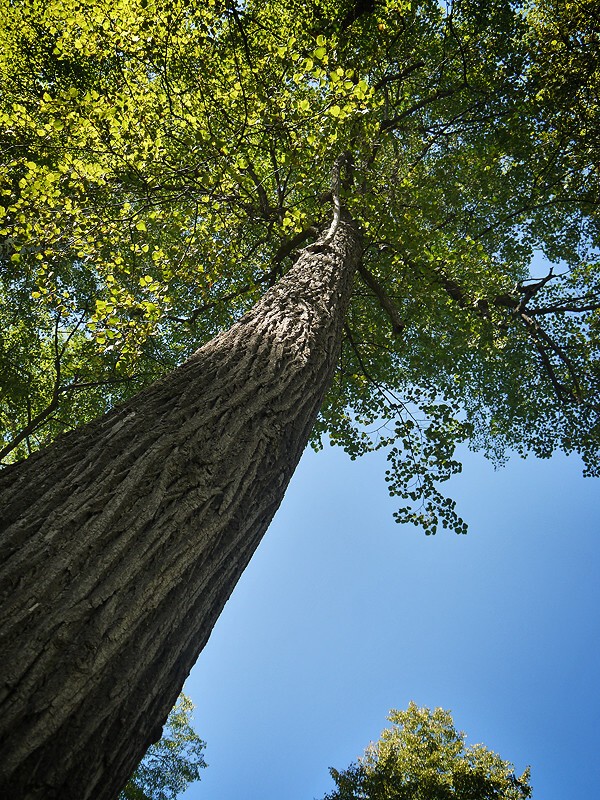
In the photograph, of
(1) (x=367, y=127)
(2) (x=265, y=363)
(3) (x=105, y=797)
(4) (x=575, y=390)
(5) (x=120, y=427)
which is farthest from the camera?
(4) (x=575, y=390)

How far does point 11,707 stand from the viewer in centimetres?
101

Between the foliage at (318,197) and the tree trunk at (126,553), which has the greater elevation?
the foliage at (318,197)

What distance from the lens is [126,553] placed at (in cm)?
144

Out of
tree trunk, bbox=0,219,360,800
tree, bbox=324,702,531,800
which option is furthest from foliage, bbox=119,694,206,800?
tree trunk, bbox=0,219,360,800

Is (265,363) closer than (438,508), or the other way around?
(265,363)

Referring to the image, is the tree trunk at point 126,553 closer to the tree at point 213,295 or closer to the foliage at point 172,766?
the tree at point 213,295

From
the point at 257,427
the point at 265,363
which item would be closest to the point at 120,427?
the point at 257,427

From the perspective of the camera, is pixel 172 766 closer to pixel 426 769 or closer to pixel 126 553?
pixel 426 769

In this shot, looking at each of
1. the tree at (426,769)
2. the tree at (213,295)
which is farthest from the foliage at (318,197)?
the tree at (426,769)

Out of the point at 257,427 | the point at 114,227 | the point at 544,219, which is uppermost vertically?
the point at 544,219

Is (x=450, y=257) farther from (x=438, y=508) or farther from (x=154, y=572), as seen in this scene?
(x=154, y=572)

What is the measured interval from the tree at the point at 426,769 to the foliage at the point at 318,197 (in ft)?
26.2

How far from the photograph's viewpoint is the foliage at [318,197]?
4.73 m

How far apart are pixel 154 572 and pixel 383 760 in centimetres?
1376
